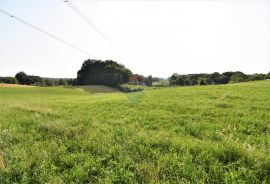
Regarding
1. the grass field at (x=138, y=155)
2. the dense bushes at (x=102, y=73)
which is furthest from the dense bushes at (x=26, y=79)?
the grass field at (x=138, y=155)

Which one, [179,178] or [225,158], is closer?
[179,178]

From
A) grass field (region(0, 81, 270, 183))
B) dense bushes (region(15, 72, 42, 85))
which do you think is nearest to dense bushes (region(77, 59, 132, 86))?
dense bushes (region(15, 72, 42, 85))

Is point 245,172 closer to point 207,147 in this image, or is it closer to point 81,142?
point 207,147

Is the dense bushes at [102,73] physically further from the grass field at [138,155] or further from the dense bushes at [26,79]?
the grass field at [138,155]

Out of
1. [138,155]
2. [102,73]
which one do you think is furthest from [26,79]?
[138,155]

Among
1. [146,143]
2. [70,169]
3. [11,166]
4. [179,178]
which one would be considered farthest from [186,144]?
[11,166]

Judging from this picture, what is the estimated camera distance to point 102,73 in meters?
111

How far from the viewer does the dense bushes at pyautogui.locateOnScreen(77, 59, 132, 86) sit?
108 metres

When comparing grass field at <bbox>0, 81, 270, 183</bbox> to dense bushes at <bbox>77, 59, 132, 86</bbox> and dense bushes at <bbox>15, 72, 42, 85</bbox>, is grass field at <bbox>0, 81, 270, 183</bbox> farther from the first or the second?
dense bushes at <bbox>15, 72, 42, 85</bbox>

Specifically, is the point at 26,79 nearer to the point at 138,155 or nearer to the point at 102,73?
the point at 102,73

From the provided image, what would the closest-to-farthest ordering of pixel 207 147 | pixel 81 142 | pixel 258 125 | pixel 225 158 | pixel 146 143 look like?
pixel 225 158 → pixel 207 147 → pixel 146 143 → pixel 81 142 → pixel 258 125

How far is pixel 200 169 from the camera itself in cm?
653

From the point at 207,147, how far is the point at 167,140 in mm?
1381

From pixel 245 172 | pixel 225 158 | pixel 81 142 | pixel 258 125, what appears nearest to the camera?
pixel 245 172
